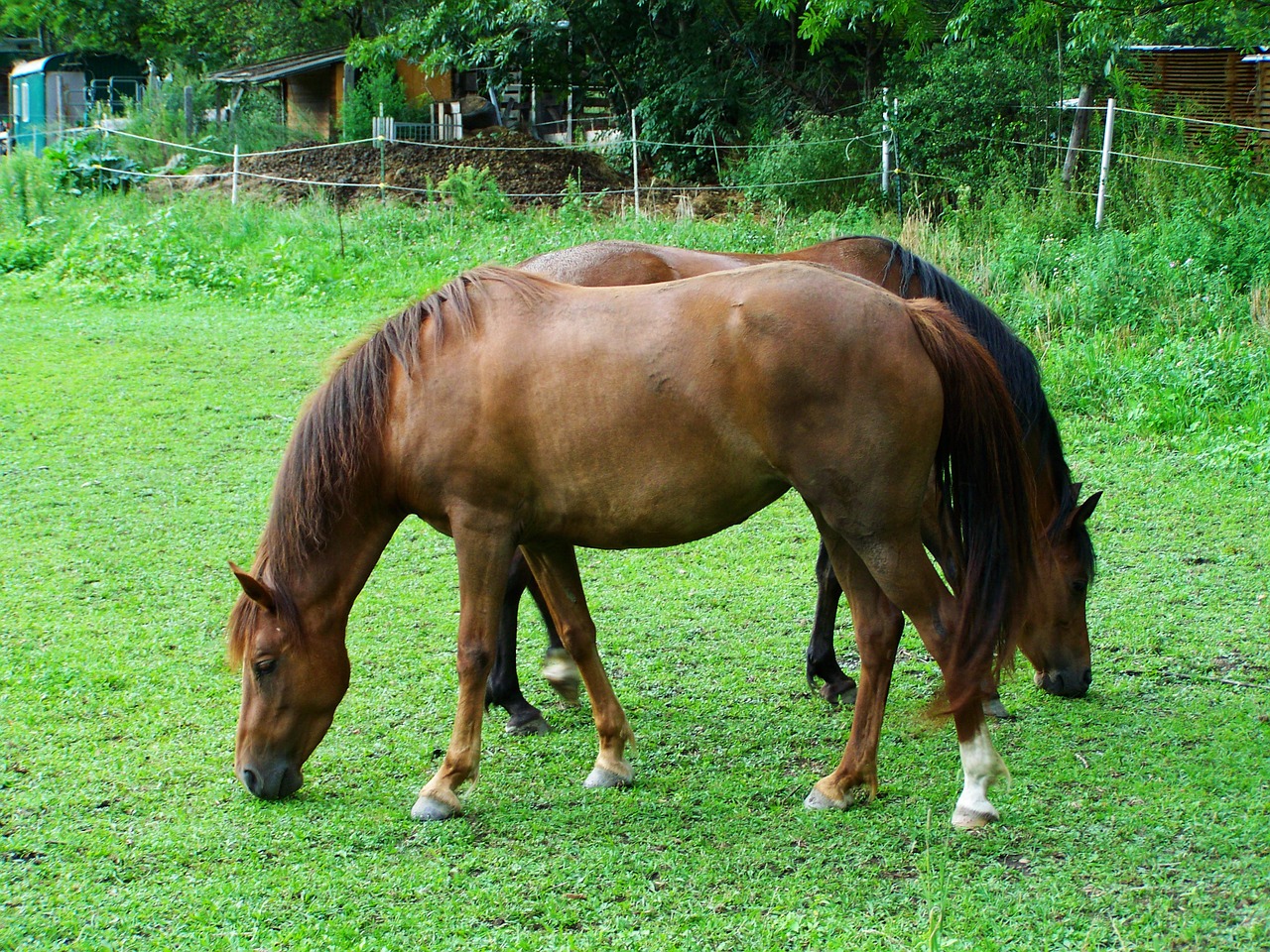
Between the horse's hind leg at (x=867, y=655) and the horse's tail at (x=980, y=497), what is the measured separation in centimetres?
31

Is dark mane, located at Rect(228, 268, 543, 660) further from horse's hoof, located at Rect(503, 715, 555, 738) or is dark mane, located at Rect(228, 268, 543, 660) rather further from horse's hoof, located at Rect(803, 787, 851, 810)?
horse's hoof, located at Rect(803, 787, 851, 810)

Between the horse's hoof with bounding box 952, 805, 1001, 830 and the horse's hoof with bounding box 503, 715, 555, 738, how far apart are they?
63.0 inches

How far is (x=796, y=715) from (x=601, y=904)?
5.03 feet

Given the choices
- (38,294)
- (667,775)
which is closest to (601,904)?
(667,775)

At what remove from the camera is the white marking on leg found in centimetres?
335

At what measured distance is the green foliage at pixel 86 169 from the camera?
16.6 m

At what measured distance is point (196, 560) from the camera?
19.6ft

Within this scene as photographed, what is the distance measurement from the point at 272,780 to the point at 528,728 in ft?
3.40

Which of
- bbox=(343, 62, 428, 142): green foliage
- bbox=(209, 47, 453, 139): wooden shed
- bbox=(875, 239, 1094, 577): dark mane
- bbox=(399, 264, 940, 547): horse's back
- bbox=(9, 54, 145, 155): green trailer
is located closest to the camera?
bbox=(399, 264, 940, 547): horse's back

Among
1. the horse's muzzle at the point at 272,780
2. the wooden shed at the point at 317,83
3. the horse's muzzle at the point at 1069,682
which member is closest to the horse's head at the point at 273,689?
the horse's muzzle at the point at 272,780

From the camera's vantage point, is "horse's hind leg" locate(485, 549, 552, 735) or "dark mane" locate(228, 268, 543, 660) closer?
"dark mane" locate(228, 268, 543, 660)

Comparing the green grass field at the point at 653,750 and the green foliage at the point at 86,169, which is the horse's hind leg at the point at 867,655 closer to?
the green grass field at the point at 653,750

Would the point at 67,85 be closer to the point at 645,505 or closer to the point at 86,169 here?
the point at 86,169

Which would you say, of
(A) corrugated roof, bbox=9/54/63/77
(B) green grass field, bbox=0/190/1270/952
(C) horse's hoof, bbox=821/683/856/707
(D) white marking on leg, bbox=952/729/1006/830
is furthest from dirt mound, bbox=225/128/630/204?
(A) corrugated roof, bbox=9/54/63/77
